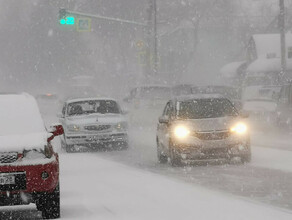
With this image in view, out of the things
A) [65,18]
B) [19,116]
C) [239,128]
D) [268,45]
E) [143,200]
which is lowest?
[143,200]

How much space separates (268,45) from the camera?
75062 mm

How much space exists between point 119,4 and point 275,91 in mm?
50949

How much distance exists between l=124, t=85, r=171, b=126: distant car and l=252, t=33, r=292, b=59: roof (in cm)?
3974

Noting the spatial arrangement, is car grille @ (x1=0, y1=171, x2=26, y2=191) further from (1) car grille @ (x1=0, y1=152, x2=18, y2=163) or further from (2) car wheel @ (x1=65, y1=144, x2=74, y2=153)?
(2) car wheel @ (x1=65, y1=144, x2=74, y2=153)

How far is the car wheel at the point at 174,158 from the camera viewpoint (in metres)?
17.2

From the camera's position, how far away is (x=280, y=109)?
2605 cm

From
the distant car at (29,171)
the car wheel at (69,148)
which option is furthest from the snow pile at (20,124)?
the car wheel at (69,148)

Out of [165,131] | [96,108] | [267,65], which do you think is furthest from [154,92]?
[267,65]

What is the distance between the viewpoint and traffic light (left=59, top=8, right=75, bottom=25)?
44.0 m

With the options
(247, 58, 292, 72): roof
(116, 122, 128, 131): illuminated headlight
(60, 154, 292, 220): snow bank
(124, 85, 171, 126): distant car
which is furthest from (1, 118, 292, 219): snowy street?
(247, 58, 292, 72): roof

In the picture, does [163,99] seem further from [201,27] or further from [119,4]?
[201,27]

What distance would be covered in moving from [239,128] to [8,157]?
827cm

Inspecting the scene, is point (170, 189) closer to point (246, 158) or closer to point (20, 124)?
point (20, 124)

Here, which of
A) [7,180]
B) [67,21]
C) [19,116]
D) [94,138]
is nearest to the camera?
[7,180]
